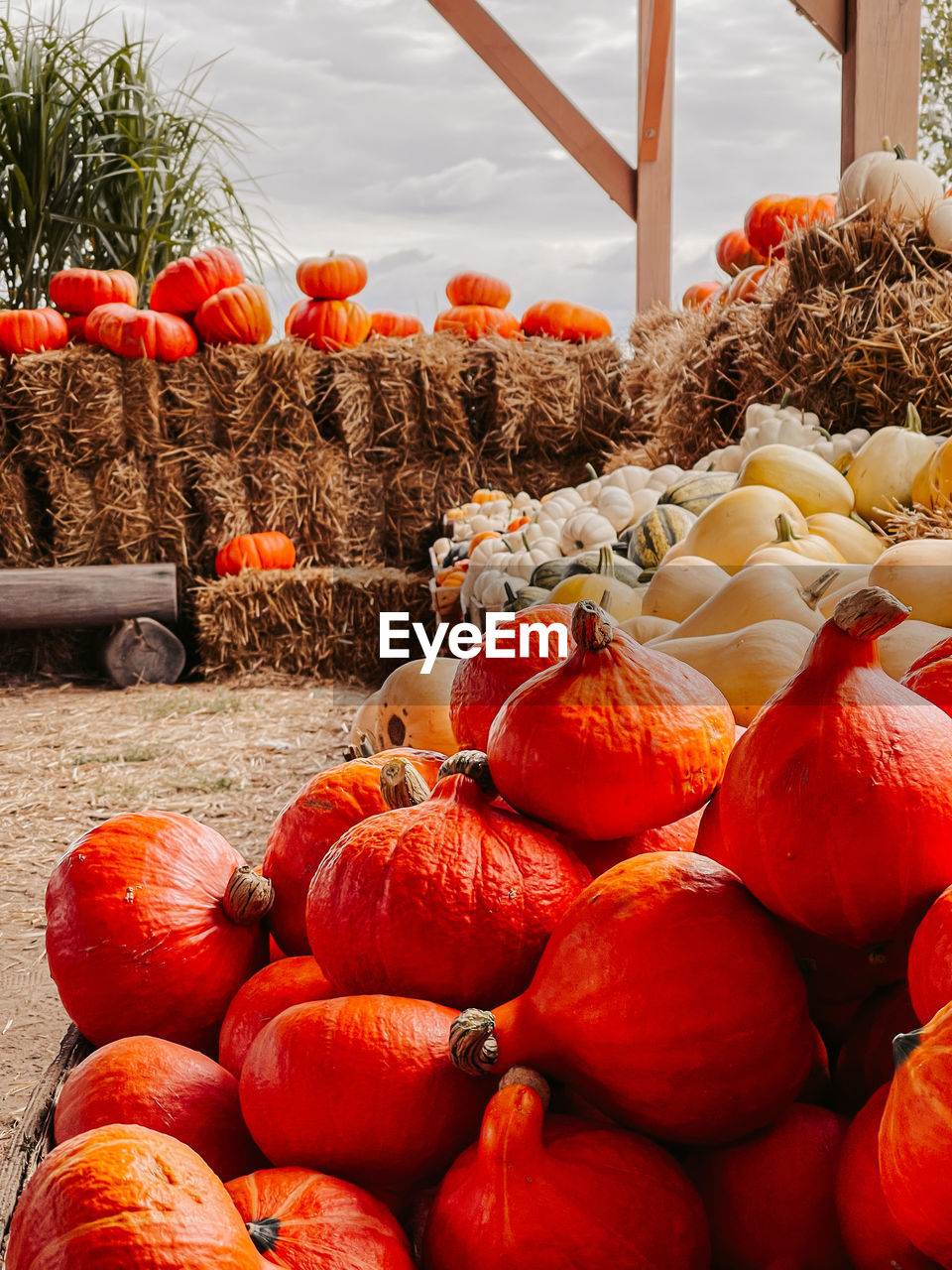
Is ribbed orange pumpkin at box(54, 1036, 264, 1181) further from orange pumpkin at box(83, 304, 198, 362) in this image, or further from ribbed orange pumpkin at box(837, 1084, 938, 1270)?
orange pumpkin at box(83, 304, 198, 362)

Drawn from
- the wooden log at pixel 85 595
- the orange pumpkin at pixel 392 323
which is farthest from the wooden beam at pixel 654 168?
the wooden log at pixel 85 595

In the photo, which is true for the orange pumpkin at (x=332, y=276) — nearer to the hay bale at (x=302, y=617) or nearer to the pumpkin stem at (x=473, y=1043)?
the hay bale at (x=302, y=617)

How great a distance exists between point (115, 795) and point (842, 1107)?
3188mm

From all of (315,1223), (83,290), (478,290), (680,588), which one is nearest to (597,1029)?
(315,1223)

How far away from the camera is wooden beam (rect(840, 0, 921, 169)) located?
299cm

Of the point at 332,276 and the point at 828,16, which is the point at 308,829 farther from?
the point at 332,276

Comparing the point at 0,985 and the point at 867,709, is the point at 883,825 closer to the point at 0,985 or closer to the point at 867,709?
the point at 867,709

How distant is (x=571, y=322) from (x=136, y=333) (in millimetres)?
Answer: 2571

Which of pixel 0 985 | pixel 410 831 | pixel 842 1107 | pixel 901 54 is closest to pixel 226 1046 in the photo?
pixel 410 831

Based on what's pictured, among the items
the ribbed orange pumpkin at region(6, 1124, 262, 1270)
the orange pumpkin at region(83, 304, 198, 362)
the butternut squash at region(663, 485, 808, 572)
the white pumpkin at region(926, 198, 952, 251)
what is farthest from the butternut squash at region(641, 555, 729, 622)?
the orange pumpkin at region(83, 304, 198, 362)

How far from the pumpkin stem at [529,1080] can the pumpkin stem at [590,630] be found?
→ 0.24 metres

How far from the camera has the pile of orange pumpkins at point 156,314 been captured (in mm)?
5426

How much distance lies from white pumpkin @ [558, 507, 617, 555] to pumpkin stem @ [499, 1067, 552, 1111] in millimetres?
2733

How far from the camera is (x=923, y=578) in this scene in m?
1.29
